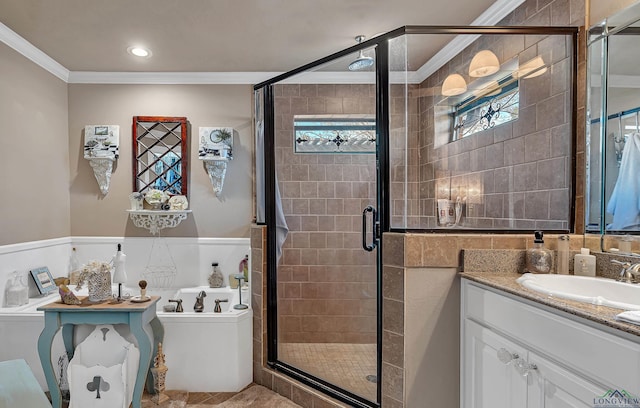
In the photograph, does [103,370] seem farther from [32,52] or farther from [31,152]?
[32,52]

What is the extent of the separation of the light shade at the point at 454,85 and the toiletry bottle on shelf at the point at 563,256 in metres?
0.99

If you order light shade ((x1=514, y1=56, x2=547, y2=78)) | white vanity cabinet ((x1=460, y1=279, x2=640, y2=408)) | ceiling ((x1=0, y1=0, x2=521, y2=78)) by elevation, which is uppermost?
ceiling ((x1=0, y1=0, x2=521, y2=78))

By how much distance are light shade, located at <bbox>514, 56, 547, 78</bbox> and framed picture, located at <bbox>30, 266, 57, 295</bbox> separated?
3.56 meters

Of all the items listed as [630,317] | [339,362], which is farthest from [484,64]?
[339,362]

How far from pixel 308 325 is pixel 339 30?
7.31 feet

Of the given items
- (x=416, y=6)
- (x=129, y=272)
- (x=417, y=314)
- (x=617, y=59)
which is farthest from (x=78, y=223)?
(x=617, y=59)

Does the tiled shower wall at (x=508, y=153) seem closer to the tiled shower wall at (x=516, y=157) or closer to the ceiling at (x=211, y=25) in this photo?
the tiled shower wall at (x=516, y=157)

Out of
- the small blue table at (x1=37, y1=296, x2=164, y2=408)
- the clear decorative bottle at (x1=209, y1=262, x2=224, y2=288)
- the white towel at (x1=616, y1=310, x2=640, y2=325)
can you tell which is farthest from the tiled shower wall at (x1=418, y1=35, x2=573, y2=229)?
the clear decorative bottle at (x1=209, y1=262, x2=224, y2=288)

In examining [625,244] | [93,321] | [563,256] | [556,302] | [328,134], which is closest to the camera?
[556,302]

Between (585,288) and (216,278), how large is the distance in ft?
8.71

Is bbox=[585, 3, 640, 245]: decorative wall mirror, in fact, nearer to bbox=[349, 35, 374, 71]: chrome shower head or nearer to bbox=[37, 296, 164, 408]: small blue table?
bbox=[349, 35, 374, 71]: chrome shower head

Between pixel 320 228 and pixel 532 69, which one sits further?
pixel 320 228

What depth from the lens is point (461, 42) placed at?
180cm

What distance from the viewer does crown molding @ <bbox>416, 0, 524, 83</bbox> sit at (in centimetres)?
179
